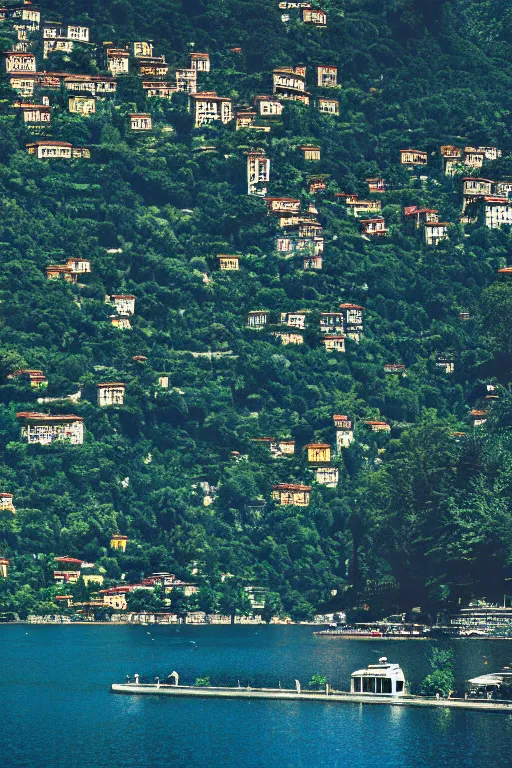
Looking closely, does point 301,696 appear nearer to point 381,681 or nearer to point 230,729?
point 381,681

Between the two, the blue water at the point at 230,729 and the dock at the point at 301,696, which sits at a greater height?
the dock at the point at 301,696

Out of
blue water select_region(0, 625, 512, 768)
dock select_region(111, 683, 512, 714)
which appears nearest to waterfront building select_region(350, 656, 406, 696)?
dock select_region(111, 683, 512, 714)

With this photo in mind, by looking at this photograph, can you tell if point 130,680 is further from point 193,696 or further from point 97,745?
point 97,745

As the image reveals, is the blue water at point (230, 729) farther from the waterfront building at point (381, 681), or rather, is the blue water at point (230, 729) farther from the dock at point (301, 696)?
the waterfront building at point (381, 681)

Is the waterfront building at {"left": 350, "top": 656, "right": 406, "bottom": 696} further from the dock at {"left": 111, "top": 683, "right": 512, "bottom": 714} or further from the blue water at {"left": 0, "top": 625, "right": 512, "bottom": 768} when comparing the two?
the blue water at {"left": 0, "top": 625, "right": 512, "bottom": 768}

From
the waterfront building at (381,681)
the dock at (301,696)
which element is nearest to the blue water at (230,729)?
the dock at (301,696)

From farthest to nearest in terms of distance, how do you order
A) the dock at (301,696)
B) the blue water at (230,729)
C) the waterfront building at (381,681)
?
1. the waterfront building at (381,681)
2. the dock at (301,696)
3. the blue water at (230,729)

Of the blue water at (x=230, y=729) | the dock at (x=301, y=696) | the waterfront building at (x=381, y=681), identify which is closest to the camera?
the blue water at (x=230, y=729)

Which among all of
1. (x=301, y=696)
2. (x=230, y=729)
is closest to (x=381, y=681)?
(x=301, y=696)
